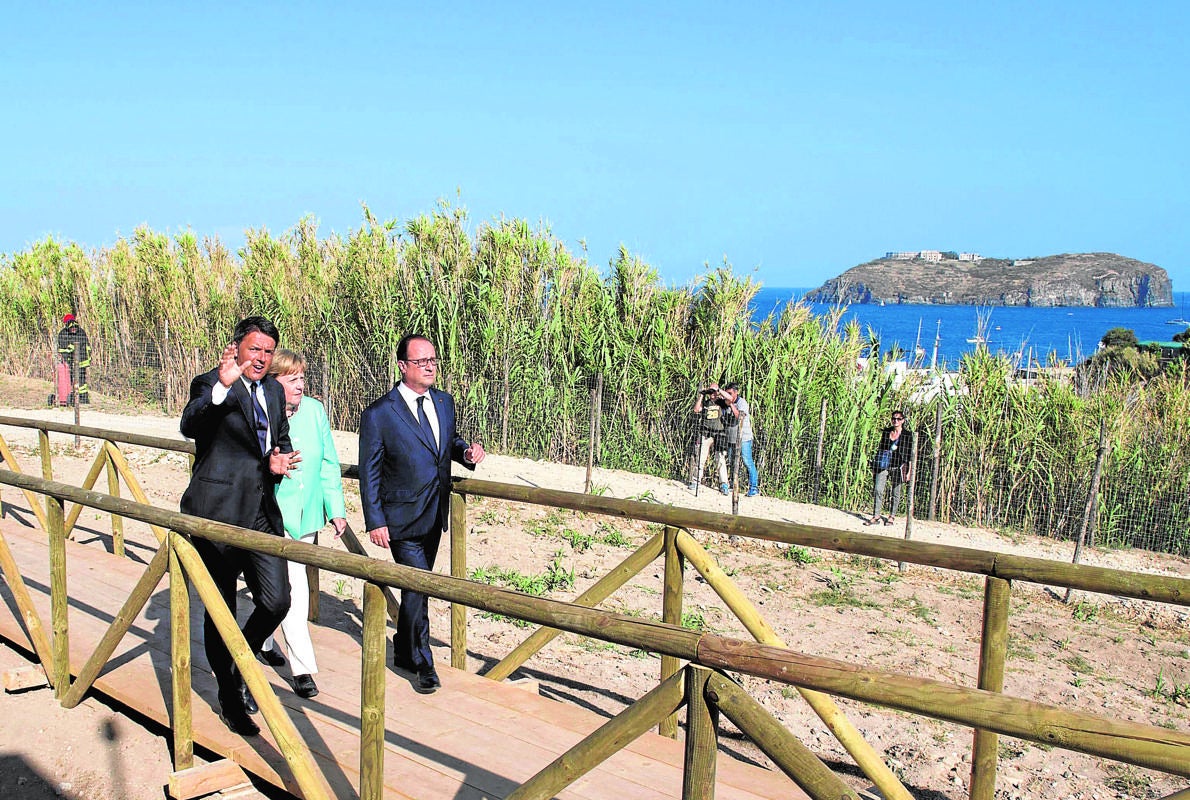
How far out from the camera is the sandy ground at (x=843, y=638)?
453 cm

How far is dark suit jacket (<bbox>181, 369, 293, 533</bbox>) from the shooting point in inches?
153

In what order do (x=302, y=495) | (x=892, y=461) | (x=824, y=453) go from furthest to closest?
(x=824, y=453)
(x=892, y=461)
(x=302, y=495)

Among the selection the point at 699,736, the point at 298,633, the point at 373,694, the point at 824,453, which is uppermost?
the point at 699,736

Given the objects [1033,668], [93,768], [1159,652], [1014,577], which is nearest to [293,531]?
[93,768]

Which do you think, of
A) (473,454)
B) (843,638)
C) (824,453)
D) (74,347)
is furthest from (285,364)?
(74,347)

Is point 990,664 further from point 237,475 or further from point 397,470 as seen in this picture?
point 237,475

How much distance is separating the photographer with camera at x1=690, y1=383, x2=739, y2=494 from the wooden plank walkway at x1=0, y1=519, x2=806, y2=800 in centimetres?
791

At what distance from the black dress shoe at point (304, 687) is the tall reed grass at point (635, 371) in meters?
8.19

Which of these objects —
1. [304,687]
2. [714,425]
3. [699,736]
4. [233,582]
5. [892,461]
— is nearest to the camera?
[699,736]

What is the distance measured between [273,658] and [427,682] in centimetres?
91

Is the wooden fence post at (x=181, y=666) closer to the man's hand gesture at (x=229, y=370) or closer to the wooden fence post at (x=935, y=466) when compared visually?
the man's hand gesture at (x=229, y=370)

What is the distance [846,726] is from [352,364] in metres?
13.5

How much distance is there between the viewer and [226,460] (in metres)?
3.97

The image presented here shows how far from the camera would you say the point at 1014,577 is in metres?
3.25
